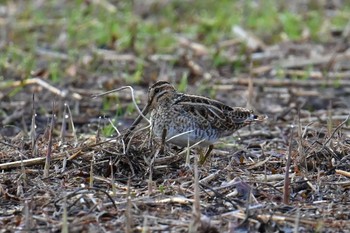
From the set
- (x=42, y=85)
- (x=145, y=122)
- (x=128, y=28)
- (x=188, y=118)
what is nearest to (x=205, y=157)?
(x=188, y=118)

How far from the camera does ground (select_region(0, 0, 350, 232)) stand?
5.29 m

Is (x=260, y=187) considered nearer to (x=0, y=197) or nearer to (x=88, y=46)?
(x=0, y=197)

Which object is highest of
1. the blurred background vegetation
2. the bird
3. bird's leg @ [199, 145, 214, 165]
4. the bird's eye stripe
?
the blurred background vegetation

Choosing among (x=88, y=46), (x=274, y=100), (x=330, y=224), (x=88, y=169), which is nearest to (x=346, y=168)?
(x=330, y=224)

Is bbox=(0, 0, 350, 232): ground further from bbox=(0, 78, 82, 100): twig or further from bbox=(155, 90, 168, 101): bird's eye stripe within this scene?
bbox=(155, 90, 168, 101): bird's eye stripe

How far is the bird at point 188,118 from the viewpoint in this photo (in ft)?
21.4

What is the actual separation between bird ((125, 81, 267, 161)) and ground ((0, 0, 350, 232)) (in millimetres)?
128

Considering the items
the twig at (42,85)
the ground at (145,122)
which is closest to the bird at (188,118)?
the ground at (145,122)

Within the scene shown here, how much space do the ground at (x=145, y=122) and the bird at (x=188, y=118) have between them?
13 centimetres

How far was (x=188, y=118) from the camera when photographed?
Answer: 6656 millimetres

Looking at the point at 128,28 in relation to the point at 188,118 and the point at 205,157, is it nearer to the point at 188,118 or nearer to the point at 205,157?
the point at 188,118

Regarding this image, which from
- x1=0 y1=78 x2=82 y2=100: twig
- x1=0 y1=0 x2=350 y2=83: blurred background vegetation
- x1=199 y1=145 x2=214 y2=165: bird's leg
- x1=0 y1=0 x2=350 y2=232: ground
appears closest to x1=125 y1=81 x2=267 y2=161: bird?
x1=199 y1=145 x2=214 y2=165: bird's leg

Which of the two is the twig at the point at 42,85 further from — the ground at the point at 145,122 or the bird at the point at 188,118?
the bird at the point at 188,118

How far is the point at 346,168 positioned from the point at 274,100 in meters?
3.48
